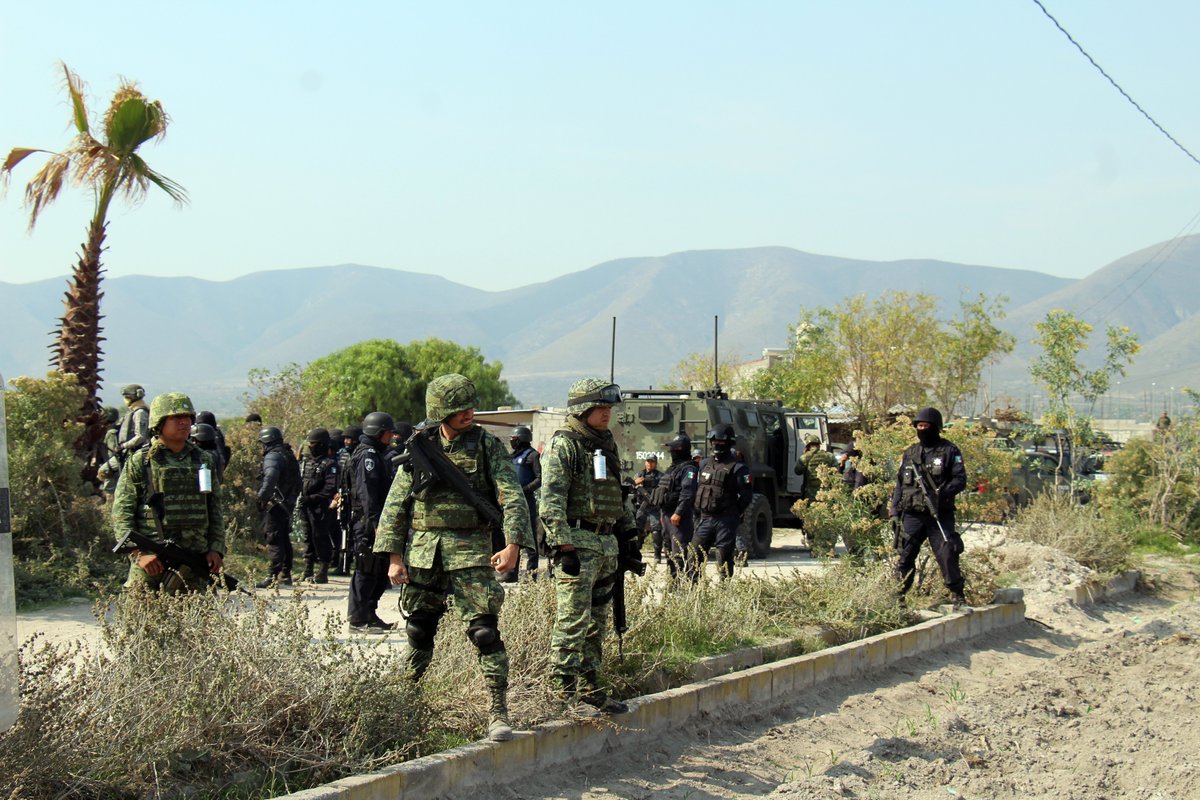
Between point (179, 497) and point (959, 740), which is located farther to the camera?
point (959, 740)

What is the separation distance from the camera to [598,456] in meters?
6.65

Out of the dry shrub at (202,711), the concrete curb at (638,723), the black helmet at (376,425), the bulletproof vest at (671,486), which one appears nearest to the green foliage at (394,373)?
the bulletproof vest at (671,486)

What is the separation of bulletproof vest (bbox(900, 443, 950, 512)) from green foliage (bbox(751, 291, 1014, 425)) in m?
25.4

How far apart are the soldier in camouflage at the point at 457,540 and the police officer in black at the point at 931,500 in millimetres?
5418

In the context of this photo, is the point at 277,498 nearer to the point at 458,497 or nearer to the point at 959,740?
the point at 458,497

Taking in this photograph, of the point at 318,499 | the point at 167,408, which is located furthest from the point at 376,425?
the point at 167,408

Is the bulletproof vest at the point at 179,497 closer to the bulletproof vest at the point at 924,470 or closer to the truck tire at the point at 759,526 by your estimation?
the bulletproof vest at the point at 924,470

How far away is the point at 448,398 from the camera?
6.05 meters

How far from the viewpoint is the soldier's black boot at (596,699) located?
650 centimetres

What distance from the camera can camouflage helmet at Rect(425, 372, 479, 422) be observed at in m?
6.05

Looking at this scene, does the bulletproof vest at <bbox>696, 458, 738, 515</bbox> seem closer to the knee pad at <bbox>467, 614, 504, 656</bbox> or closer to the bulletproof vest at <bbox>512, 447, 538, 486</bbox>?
the bulletproof vest at <bbox>512, 447, 538, 486</bbox>

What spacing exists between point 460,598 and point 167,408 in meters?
2.13

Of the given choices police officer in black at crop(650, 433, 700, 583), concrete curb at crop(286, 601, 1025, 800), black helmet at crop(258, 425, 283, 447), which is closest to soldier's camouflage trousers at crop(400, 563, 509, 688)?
concrete curb at crop(286, 601, 1025, 800)

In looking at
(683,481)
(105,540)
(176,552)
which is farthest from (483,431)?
(105,540)
